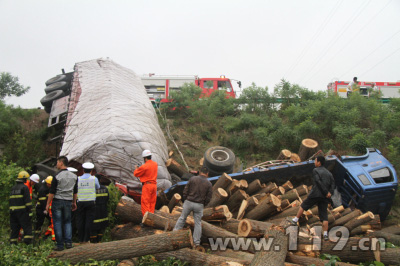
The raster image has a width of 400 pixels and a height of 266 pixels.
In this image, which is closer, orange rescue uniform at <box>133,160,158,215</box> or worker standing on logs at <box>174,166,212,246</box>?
worker standing on logs at <box>174,166,212,246</box>

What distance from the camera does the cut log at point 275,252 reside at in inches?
169

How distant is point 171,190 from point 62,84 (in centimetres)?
870

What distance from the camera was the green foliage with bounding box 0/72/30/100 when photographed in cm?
2458

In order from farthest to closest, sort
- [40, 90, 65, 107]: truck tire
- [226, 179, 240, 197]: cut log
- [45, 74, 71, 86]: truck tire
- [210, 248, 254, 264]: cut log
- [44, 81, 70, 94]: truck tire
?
1. [45, 74, 71, 86]: truck tire
2. [44, 81, 70, 94]: truck tire
3. [40, 90, 65, 107]: truck tire
4. [226, 179, 240, 197]: cut log
5. [210, 248, 254, 264]: cut log

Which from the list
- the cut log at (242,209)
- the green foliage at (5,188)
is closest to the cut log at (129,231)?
the cut log at (242,209)

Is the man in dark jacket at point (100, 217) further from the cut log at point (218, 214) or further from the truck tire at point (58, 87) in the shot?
the truck tire at point (58, 87)

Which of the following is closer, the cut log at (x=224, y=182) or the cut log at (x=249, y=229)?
the cut log at (x=249, y=229)

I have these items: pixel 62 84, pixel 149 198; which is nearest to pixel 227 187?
pixel 149 198

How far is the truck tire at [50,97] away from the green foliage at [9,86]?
44.5ft

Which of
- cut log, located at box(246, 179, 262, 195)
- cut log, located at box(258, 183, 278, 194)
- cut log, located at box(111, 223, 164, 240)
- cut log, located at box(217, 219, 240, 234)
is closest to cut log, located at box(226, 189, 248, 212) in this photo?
cut log, located at box(246, 179, 262, 195)

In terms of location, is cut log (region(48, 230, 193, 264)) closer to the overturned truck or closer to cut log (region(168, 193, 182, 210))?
cut log (region(168, 193, 182, 210))

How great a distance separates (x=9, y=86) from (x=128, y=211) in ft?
76.9

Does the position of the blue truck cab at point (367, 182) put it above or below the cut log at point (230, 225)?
above

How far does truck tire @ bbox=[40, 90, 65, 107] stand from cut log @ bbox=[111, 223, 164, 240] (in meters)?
8.62
